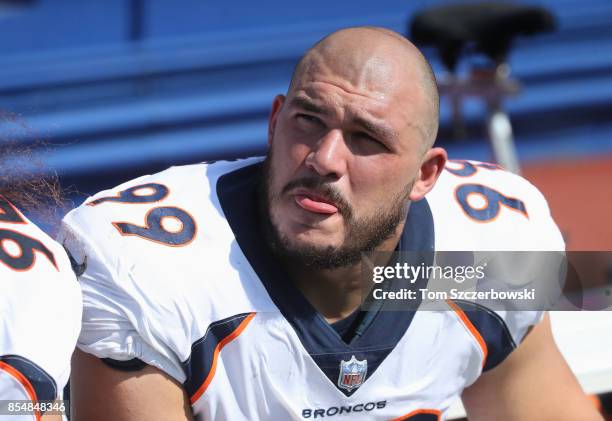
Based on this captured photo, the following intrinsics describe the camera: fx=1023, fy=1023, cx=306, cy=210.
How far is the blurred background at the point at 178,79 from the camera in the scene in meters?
4.86

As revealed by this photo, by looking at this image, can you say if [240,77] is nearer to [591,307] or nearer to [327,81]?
[591,307]

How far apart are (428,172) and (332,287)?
288 mm

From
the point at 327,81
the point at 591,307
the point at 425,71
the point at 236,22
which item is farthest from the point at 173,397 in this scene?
the point at 236,22

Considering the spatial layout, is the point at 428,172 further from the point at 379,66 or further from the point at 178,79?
the point at 178,79

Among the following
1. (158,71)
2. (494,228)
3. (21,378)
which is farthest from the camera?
(158,71)

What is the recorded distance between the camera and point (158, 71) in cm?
514

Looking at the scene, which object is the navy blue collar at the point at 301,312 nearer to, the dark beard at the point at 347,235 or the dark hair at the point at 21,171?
the dark beard at the point at 347,235

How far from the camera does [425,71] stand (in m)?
1.86

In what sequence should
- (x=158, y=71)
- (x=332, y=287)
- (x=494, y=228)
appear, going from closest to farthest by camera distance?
(x=332, y=287), (x=494, y=228), (x=158, y=71)

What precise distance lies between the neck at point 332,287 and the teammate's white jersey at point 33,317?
0.50 m

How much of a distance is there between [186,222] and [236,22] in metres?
3.58

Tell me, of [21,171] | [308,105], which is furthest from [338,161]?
[21,171]

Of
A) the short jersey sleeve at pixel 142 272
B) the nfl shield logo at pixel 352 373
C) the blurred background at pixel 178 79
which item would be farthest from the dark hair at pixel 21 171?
the blurred background at pixel 178 79

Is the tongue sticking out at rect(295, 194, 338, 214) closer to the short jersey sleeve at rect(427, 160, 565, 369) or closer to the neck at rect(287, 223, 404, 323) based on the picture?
the neck at rect(287, 223, 404, 323)
